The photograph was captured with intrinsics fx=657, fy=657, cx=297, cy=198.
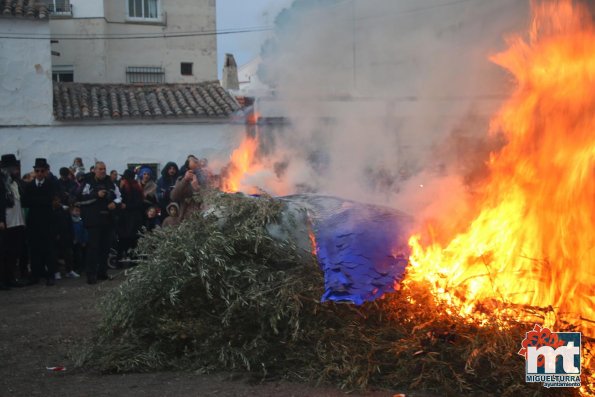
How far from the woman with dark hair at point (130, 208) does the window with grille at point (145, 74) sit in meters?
13.4

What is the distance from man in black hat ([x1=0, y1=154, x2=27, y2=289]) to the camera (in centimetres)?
1009

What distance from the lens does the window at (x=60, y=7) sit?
75.9ft

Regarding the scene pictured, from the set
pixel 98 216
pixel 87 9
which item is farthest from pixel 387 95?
pixel 87 9

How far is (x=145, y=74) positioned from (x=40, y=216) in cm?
1536

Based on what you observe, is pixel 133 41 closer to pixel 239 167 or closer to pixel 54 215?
pixel 54 215

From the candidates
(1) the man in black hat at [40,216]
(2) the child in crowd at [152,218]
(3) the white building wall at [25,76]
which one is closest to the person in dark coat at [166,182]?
(2) the child in crowd at [152,218]

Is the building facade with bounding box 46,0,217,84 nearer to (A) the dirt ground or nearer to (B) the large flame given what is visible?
(A) the dirt ground

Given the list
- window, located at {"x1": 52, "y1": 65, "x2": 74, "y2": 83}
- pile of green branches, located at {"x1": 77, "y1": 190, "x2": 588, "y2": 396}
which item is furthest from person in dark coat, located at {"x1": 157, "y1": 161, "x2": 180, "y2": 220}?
window, located at {"x1": 52, "y1": 65, "x2": 74, "y2": 83}

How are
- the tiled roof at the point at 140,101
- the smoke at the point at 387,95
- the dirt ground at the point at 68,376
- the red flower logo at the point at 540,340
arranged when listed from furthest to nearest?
the tiled roof at the point at 140,101 < the smoke at the point at 387,95 < the dirt ground at the point at 68,376 < the red flower logo at the point at 540,340

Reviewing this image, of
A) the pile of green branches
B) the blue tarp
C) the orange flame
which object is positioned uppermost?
the orange flame

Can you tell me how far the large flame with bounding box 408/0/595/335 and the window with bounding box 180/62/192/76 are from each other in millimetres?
20528

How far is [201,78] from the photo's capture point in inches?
1008

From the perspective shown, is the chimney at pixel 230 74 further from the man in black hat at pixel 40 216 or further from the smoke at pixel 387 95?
the smoke at pixel 387 95

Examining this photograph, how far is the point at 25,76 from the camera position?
18016 mm
